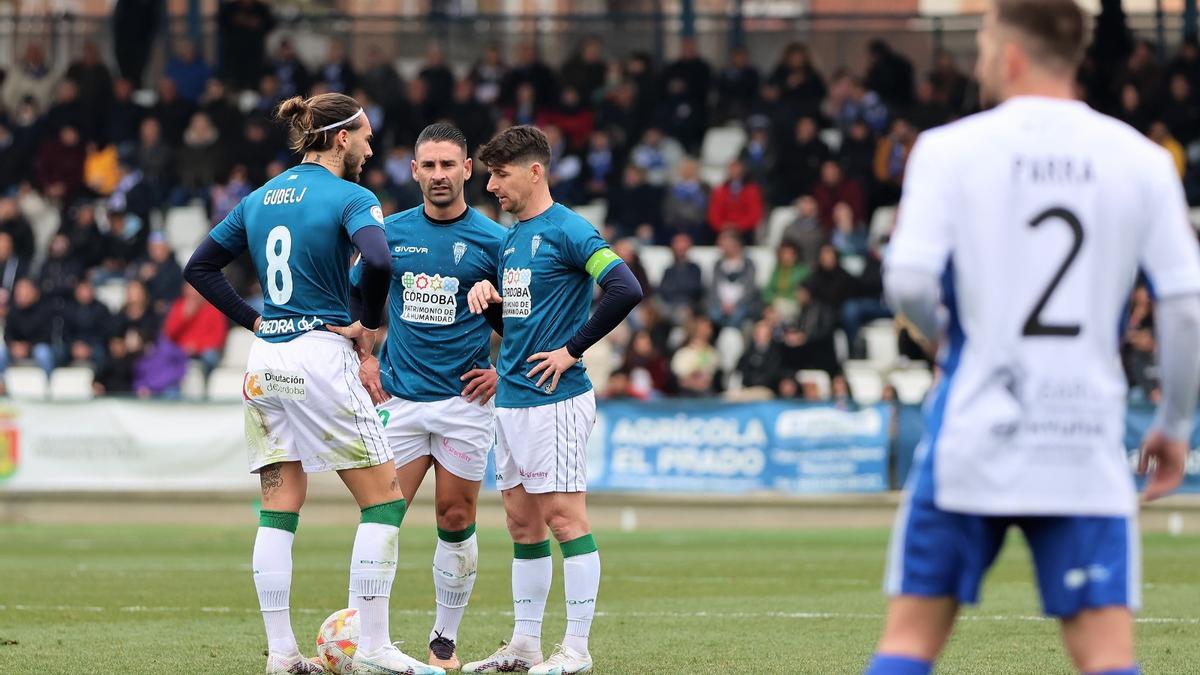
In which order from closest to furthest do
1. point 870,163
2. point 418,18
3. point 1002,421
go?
point 1002,421
point 870,163
point 418,18

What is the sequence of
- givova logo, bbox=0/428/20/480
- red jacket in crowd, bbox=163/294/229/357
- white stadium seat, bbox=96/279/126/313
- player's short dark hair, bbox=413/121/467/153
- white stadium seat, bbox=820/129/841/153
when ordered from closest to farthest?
player's short dark hair, bbox=413/121/467/153
givova logo, bbox=0/428/20/480
red jacket in crowd, bbox=163/294/229/357
white stadium seat, bbox=96/279/126/313
white stadium seat, bbox=820/129/841/153

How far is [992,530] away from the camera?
13.8ft

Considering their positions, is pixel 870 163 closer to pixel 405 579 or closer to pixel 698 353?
pixel 698 353

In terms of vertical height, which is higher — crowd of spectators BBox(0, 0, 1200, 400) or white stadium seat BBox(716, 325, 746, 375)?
crowd of spectators BBox(0, 0, 1200, 400)

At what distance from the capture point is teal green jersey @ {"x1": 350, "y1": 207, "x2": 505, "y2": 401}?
26.6 ft

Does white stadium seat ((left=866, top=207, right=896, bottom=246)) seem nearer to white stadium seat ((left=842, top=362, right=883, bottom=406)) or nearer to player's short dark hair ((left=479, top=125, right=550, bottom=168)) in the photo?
white stadium seat ((left=842, top=362, right=883, bottom=406))

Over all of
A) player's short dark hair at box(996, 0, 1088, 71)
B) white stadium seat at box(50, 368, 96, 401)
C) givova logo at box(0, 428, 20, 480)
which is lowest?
givova logo at box(0, 428, 20, 480)

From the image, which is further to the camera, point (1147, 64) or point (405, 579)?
point (1147, 64)

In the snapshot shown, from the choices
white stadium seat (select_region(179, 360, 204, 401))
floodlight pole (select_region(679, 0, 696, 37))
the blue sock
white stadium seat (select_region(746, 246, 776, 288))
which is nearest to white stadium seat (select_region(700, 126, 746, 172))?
floodlight pole (select_region(679, 0, 696, 37))

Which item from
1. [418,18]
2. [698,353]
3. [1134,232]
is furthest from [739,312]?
[1134,232]

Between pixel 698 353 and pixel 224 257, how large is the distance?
44.5 feet

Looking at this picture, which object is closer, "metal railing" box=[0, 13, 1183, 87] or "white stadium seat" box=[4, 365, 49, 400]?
"white stadium seat" box=[4, 365, 49, 400]

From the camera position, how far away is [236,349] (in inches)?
890

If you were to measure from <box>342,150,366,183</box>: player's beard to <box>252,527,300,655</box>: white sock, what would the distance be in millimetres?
1560
